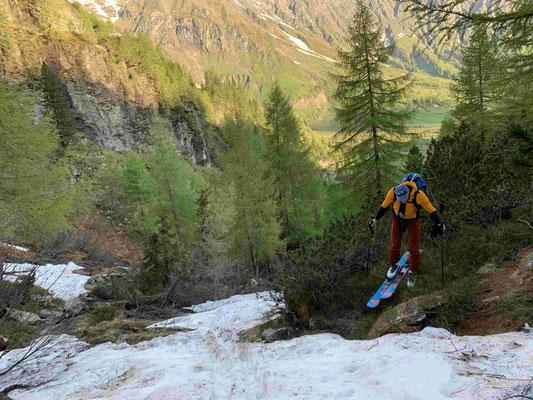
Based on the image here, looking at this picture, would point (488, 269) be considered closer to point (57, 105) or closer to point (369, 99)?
point (369, 99)

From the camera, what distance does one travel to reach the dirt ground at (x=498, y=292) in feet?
11.6

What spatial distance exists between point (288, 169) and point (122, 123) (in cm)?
3488

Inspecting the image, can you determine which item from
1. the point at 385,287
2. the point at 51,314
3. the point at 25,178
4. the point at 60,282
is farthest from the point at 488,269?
the point at 25,178

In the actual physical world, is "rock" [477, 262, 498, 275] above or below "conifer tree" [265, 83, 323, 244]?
below

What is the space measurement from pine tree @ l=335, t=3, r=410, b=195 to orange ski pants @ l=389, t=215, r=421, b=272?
8.91 m

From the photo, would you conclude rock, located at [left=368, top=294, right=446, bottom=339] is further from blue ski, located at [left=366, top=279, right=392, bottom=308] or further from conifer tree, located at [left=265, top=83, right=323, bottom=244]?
conifer tree, located at [left=265, top=83, right=323, bottom=244]

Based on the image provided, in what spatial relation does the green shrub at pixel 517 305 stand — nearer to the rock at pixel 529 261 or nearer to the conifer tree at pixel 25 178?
the rock at pixel 529 261

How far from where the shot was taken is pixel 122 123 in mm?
44938

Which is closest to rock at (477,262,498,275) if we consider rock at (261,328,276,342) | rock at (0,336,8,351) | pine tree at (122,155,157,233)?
rock at (261,328,276,342)

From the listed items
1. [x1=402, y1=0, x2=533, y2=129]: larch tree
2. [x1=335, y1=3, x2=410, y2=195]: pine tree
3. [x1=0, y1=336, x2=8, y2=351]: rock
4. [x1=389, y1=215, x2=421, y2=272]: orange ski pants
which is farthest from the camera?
[x1=335, y1=3, x2=410, y2=195]: pine tree

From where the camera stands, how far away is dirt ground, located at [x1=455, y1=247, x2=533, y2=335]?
3.55 m

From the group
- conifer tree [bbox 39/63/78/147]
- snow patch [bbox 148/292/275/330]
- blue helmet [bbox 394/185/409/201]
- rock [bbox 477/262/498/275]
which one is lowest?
snow patch [bbox 148/292/275/330]

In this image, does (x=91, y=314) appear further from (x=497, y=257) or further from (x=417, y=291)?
(x=497, y=257)

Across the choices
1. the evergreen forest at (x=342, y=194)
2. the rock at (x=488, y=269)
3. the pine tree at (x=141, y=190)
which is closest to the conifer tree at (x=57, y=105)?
the pine tree at (x=141, y=190)
